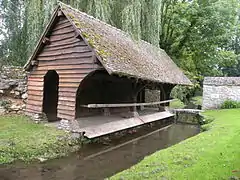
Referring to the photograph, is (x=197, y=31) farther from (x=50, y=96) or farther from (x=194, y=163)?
(x=194, y=163)

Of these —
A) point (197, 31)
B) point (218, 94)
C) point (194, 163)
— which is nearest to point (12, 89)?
point (194, 163)

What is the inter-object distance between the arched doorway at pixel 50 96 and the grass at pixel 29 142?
190cm

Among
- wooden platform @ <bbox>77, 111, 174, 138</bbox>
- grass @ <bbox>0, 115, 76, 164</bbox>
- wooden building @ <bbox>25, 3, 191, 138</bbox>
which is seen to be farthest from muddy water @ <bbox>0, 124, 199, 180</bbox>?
wooden building @ <bbox>25, 3, 191, 138</bbox>

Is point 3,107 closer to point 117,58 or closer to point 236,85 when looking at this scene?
point 117,58

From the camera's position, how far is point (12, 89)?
32.4 ft

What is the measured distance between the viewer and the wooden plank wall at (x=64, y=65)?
26.4 feet

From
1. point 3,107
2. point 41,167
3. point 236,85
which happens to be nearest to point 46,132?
point 41,167

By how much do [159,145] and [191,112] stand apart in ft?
24.3

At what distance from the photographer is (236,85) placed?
51.5 feet

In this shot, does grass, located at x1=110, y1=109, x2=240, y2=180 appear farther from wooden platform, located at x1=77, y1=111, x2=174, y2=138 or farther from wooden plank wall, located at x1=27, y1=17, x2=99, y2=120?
wooden plank wall, located at x1=27, y1=17, x2=99, y2=120

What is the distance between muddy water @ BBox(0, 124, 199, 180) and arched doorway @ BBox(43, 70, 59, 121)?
3.60 metres

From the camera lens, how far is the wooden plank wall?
26.4ft

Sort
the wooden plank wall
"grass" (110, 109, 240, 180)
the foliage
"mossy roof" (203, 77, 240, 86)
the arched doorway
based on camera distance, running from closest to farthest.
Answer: "grass" (110, 109, 240, 180) < the wooden plank wall < the arched doorway < "mossy roof" (203, 77, 240, 86) < the foliage

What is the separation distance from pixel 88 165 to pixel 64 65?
12.9 ft
